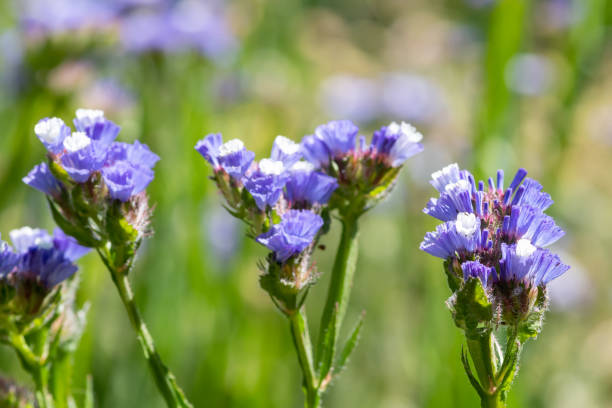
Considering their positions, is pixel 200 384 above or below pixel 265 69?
below

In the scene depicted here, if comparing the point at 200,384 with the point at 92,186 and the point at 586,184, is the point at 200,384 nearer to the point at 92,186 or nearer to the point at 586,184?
the point at 92,186

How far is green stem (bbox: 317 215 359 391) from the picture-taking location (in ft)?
4.67

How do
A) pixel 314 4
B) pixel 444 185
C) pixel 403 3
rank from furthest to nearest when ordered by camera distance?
pixel 403 3 < pixel 314 4 < pixel 444 185

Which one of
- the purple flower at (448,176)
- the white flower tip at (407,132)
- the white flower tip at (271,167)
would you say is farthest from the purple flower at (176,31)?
the purple flower at (448,176)

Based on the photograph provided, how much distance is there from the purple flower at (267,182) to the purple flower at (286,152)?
34mm

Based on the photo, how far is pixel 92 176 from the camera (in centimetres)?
135

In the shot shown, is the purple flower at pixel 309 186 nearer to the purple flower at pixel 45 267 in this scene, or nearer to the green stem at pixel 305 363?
the green stem at pixel 305 363

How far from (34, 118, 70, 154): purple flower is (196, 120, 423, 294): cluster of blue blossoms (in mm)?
237

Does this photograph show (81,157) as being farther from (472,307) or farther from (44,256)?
(472,307)

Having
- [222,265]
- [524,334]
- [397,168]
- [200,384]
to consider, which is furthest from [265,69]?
[524,334]

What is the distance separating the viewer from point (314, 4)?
410 inches

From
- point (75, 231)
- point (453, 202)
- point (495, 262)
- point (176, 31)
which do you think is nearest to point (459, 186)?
point (453, 202)

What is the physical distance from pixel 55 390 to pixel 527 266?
93cm

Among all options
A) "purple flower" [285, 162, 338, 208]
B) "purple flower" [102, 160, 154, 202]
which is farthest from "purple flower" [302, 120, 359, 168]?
"purple flower" [102, 160, 154, 202]
